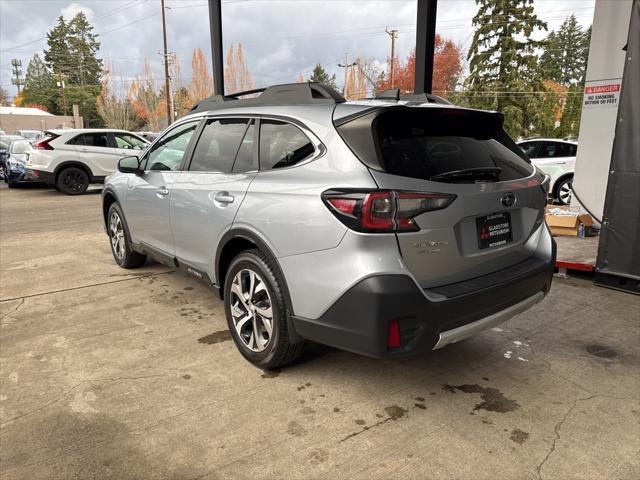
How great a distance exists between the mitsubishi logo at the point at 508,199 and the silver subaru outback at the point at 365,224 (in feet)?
0.06

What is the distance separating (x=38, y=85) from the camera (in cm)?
8994

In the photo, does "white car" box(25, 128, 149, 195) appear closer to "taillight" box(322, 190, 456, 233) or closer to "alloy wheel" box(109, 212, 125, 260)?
"alloy wheel" box(109, 212, 125, 260)

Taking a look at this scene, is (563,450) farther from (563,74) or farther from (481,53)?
(563,74)

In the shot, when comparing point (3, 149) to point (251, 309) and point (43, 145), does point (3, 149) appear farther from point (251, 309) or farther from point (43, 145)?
point (251, 309)

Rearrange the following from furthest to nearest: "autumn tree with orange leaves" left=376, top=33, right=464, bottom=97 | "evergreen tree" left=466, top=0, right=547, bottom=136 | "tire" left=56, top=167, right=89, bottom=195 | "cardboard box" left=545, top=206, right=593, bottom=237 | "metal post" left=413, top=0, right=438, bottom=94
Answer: "autumn tree with orange leaves" left=376, top=33, right=464, bottom=97
"evergreen tree" left=466, top=0, right=547, bottom=136
"tire" left=56, top=167, right=89, bottom=195
"cardboard box" left=545, top=206, right=593, bottom=237
"metal post" left=413, top=0, right=438, bottom=94

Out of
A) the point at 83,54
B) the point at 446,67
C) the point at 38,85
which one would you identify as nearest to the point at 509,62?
the point at 446,67

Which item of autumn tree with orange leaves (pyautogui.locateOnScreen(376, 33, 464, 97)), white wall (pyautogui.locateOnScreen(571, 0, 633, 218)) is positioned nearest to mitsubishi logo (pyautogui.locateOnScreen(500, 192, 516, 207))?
white wall (pyautogui.locateOnScreen(571, 0, 633, 218))

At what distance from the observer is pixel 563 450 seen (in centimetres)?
236

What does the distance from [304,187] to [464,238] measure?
2.99ft

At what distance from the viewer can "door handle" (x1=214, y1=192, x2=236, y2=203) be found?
317 cm

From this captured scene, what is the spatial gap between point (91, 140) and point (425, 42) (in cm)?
1045

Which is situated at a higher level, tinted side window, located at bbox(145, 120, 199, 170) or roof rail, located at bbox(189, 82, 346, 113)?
roof rail, located at bbox(189, 82, 346, 113)

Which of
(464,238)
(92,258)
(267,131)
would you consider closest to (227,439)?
(464,238)

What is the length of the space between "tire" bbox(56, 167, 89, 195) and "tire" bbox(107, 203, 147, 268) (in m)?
8.41
